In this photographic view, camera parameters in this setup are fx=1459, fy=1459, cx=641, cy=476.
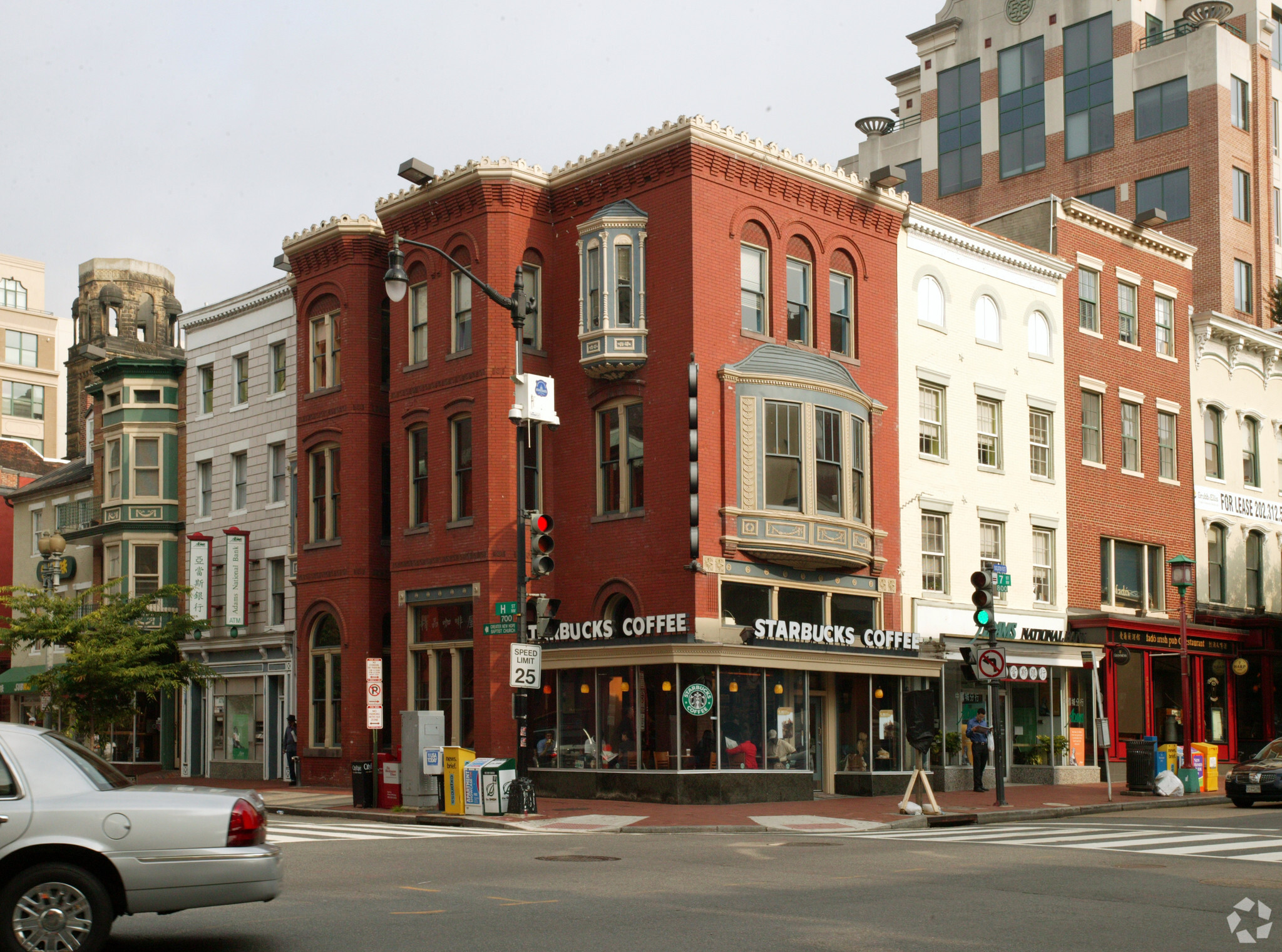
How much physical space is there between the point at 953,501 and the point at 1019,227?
372 inches

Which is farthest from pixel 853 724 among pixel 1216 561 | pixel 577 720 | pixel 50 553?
pixel 50 553

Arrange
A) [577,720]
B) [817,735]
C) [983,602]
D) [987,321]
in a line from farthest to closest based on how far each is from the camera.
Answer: [987,321] < [817,735] < [577,720] < [983,602]

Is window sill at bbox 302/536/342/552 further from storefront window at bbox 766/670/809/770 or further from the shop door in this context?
the shop door

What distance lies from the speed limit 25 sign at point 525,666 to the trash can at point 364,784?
4.48 metres

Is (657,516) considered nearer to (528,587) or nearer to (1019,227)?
(528,587)

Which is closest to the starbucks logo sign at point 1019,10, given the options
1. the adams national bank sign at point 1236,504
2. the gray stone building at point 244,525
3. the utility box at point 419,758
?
the adams national bank sign at point 1236,504

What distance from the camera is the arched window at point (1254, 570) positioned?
145 feet

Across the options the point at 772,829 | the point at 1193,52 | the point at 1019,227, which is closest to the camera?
the point at 772,829

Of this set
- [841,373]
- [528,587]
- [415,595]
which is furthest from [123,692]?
[841,373]

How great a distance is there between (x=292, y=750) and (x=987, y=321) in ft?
67.3

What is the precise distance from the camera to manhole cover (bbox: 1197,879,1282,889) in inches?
547

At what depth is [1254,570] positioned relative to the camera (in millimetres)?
44406

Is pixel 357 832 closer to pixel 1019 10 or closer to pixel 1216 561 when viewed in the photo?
pixel 1216 561

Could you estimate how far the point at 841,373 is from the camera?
3231 centimetres
